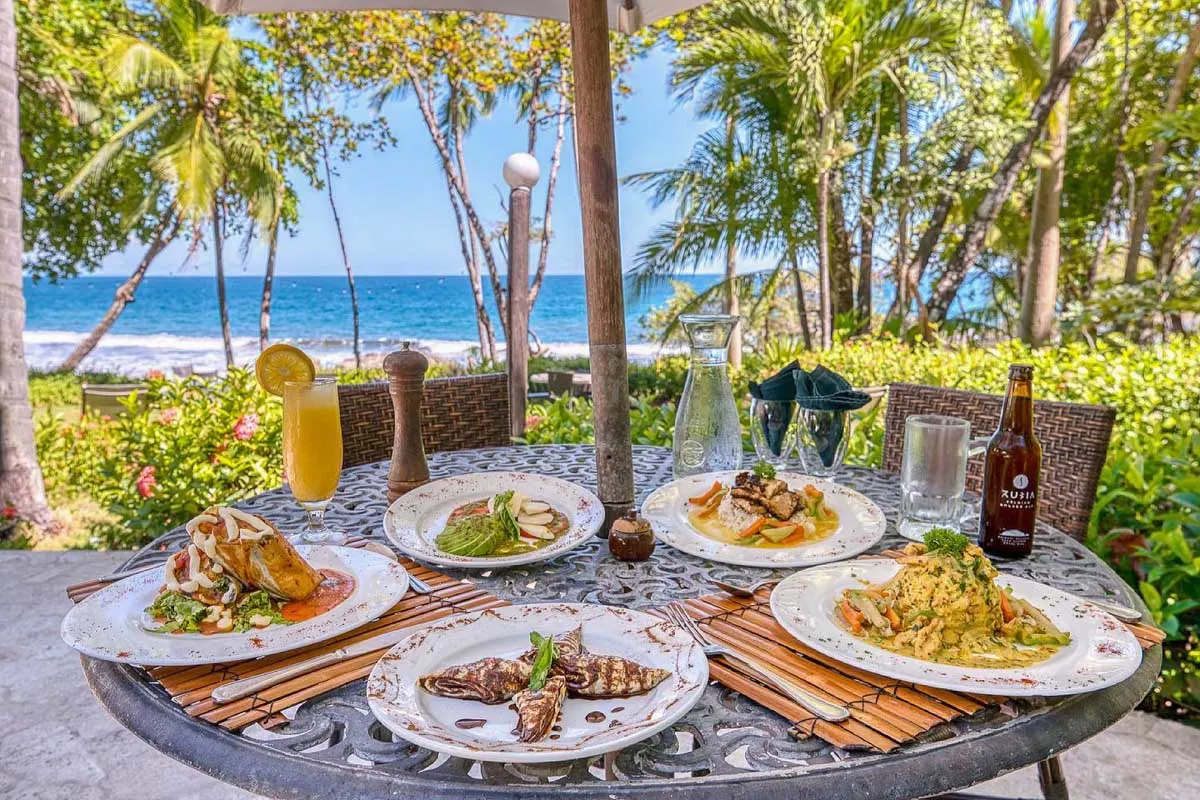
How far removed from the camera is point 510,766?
70 centimetres

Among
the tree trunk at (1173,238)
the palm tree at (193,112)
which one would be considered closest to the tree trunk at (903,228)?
the tree trunk at (1173,238)

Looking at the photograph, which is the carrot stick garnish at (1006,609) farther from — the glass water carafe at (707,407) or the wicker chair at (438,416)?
the wicker chair at (438,416)

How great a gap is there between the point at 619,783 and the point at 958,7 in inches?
279

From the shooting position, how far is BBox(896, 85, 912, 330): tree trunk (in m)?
6.85

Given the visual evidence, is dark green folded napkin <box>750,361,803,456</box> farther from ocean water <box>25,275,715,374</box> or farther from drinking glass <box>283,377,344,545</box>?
ocean water <box>25,275,715,374</box>

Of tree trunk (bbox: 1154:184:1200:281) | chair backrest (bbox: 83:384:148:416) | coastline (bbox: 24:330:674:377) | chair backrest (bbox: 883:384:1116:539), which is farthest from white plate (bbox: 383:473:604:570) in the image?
coastline (bbox: 24:330:674:377)

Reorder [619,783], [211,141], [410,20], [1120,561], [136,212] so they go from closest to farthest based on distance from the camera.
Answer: [619,783] < [1120,561] < [410,20] < [211,141] < [136,212]

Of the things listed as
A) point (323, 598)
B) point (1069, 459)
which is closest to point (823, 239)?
point (1069, 459)

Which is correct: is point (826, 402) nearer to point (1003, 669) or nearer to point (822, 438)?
point (822, 438)

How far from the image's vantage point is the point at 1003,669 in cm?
80

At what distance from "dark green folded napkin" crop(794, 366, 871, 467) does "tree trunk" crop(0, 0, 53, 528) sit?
4.03 meters

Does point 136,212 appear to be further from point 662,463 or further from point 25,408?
point 662,463

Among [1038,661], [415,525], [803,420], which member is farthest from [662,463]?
[1038,661]

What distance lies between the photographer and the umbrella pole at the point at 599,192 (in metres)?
1.20
